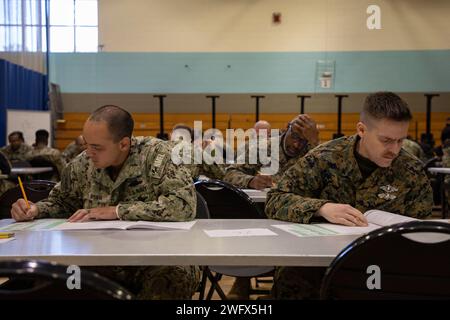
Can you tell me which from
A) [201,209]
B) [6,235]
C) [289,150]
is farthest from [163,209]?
[289,150]

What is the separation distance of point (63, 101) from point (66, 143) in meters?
1.03

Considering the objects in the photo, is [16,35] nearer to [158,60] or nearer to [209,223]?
[158,60]

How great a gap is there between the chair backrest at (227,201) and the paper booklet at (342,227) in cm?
62

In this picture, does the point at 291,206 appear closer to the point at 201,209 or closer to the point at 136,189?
the point at 201,209

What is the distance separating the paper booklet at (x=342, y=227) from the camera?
6.14ft

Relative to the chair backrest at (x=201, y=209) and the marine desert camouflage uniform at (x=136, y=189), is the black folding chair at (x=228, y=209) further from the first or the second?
the marine desert camouflage uniform at (x=136, y=189)

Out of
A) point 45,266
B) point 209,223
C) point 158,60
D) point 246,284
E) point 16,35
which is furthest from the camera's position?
point 158,60

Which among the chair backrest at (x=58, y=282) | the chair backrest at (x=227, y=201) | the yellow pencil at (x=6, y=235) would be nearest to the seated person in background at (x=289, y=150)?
the chair backrest at (x=227, y=201)

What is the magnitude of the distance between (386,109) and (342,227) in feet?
1.70

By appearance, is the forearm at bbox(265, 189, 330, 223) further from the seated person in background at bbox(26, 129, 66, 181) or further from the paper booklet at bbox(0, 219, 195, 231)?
the seated person in background at bbox(26, 129, 66, 181)

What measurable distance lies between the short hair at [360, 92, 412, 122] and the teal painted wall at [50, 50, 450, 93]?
10717 millimetres

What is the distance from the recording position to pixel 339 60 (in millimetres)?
12625

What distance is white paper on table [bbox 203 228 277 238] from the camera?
1.86 meters

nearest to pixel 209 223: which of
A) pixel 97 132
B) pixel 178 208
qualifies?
pixel 178 208
